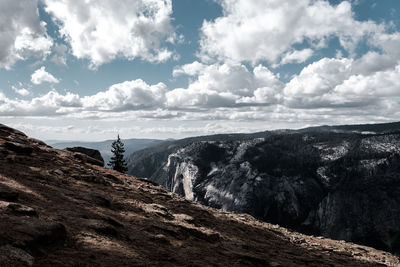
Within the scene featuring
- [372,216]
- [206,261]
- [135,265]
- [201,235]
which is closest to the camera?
[135,265]

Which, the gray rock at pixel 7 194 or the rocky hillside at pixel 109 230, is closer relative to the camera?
the rocky hillside at pixel 109 230

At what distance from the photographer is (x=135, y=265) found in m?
10.6

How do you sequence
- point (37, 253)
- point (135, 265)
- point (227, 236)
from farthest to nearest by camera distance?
point (227, 236) < point (135, 265) < point (37, 253)

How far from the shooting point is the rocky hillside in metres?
10.3

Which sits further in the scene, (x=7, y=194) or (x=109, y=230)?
(x=7, y=194)

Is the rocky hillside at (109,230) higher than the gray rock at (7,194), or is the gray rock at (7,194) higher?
the gray rock at (7,194)

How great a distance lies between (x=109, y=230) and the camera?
13.3 metres

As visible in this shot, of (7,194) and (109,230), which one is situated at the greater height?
(7,194)

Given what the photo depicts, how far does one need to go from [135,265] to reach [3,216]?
5603mm

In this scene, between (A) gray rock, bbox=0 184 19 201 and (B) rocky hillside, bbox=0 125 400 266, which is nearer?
(B) rocky hillside, bbox=0 125 400 266

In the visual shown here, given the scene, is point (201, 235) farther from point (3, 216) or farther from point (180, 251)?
point (3, 216)

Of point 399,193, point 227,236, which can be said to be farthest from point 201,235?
point 399,193

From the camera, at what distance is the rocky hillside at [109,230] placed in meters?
10.3

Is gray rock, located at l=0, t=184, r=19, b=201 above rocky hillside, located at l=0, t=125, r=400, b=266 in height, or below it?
above
